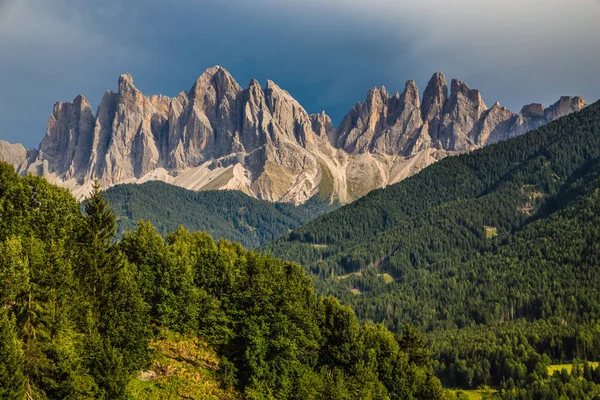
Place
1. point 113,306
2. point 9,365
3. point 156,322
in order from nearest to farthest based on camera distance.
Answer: point 9,365, point 113,306, point 156,322

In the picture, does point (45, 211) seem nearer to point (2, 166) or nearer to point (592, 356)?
point (2, 166)

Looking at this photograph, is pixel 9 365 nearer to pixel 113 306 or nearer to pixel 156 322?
pixel 113 306

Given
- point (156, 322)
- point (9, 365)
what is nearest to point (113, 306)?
point (156, 322)

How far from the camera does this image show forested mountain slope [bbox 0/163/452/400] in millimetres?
50156

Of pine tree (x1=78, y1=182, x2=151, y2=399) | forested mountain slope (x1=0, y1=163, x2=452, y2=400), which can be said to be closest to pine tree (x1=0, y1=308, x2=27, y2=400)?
forested mountain slope (x1=0, y1=163, x2=452, y2=400)

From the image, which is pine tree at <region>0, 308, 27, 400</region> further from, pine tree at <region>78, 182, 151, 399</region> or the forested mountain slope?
pine tree at <region>78, 182, 151, 399</region>

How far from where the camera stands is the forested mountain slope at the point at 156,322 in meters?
50.2

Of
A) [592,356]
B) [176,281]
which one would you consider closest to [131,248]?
[176,281]

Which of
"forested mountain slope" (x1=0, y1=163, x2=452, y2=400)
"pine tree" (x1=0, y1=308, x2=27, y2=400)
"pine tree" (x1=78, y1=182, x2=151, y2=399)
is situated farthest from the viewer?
"pine tree" (x1=78, y1=182, x2=151, y2=399)

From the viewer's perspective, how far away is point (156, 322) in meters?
70.8

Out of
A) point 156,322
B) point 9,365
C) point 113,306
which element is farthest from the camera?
point 156,322

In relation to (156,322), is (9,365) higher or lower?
lower

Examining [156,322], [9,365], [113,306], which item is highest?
[113,306]

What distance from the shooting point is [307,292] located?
294 feet
